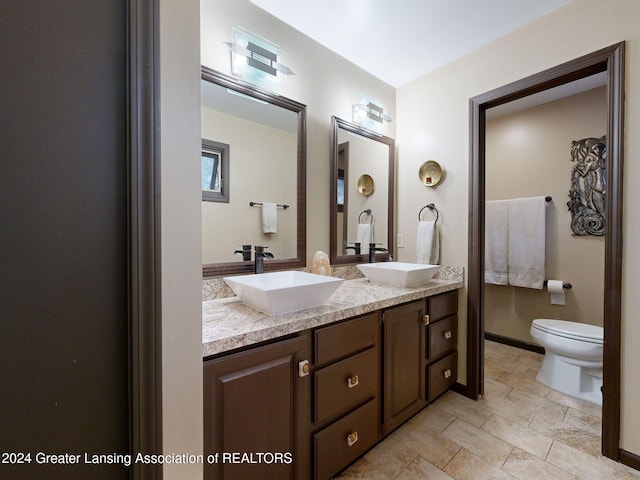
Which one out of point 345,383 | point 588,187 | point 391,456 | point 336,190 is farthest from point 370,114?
point 391,456

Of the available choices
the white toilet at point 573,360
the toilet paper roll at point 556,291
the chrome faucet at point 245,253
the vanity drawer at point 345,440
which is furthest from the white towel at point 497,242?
the chrome faucet at point 245,253

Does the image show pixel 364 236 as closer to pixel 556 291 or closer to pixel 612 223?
pixel 612 223

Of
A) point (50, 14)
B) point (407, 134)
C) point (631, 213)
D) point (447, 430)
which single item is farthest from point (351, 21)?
point (447, 430)

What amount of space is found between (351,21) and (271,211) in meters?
1.27

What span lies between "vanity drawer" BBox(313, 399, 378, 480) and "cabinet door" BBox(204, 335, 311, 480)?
86 mm

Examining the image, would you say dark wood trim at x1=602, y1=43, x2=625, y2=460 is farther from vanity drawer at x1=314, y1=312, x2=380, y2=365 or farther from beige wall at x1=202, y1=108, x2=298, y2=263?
beige wall at x1=202, y1=108, x2=298, y2=263

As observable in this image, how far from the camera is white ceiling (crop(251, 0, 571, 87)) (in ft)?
5.30

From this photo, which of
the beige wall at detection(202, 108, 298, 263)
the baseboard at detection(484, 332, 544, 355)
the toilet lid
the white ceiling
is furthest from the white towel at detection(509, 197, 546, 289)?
the beige wall at detection(202, 108, 298, 263)

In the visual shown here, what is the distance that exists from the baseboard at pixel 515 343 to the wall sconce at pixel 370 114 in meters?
2.56

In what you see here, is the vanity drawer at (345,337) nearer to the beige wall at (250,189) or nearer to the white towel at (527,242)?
the beige wall at (250,189)

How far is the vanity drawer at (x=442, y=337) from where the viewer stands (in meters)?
1.83

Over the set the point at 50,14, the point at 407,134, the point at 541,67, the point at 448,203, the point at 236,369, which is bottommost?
the point at 236,369

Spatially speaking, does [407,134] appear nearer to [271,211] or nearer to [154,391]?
[271,211]

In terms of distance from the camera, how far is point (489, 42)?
6.40 feet
